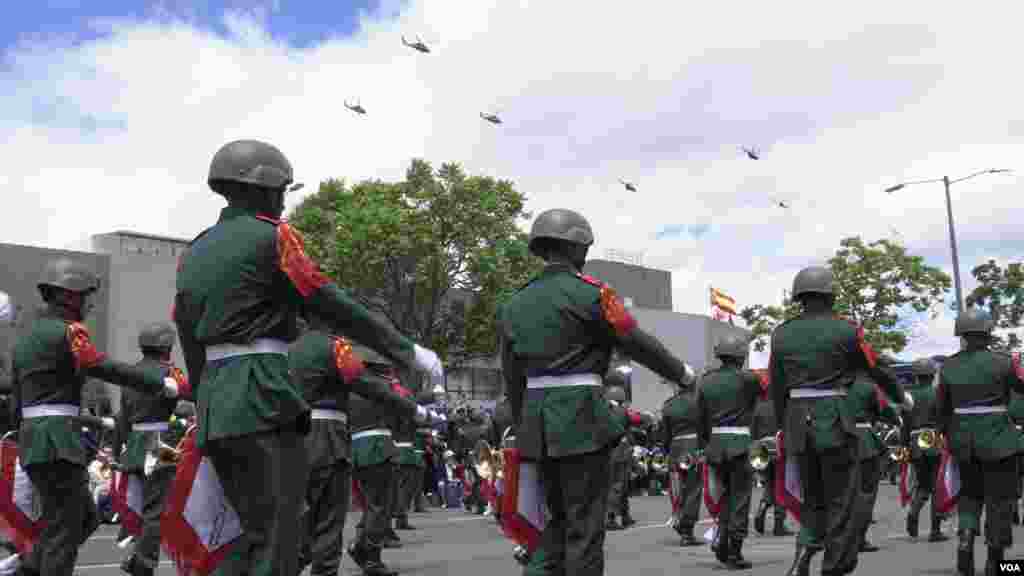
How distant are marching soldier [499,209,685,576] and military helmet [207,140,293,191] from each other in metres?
1.96

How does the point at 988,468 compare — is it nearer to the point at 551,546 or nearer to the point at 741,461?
the point at 741,461

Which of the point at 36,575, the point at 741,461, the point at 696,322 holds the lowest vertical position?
the point at 36,575

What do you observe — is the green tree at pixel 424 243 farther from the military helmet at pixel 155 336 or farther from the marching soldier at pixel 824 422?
the marching soldier at pixel 824 422

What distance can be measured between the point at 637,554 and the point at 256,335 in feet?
30.5

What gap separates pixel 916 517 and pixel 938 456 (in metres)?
0.96

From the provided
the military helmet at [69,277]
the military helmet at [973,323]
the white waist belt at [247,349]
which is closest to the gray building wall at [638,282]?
the military helmet at [973,323]

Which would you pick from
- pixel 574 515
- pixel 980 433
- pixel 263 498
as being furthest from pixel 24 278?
pixel 263 498

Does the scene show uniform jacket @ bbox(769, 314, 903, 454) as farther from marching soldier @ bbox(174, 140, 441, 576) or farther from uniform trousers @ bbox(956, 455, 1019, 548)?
marching soldier @ bbox(174, 140, 441, 576)

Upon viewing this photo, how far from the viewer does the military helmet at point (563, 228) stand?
23.4ft

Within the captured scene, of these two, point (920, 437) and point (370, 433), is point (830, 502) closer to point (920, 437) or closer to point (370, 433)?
point (370, 433)

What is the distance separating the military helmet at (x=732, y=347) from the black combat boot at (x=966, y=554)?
3.56m

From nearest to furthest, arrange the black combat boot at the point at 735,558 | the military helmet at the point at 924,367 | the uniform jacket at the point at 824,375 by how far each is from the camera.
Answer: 1. the uniform jacket at the point at 824,375
2. the black combat boot at the point at 735,558
3. the military helmet at the point at 924,367

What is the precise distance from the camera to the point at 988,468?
10359 mm

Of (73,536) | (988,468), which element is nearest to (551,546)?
(73,536)
